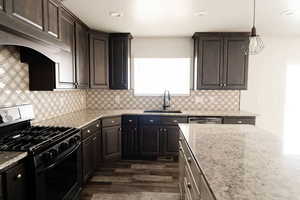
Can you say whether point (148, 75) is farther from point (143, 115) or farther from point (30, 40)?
point (30, 40)

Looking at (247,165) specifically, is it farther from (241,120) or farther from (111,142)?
(111,142)

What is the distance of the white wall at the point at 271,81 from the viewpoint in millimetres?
3871

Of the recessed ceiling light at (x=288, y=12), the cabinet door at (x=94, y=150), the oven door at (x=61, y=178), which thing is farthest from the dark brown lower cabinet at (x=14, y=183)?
A: the recessed ceiling light at (x=288, y=12)

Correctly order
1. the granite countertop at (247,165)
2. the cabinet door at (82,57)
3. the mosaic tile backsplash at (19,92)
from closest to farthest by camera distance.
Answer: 1. the granite countertop at (247,165)
2. the mosaic tile backsplash at (19,92)
3. the cabinet door at (82,57)

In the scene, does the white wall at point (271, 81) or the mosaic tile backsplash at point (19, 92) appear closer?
the mosaic tile backsplash at point (19, 92)

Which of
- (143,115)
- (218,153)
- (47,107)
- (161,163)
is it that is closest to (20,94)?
(47,107)

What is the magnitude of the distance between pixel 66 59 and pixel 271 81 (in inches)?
152

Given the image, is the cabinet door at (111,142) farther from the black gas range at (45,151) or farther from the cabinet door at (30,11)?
the cabinet door at (30,11)

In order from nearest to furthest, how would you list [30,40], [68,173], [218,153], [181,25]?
[218,153] < [30,40] < [68,173] < [181,25]

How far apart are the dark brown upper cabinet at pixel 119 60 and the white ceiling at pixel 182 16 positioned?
18 centimetres

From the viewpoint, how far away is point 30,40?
1632mm

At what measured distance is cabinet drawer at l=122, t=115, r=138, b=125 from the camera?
3482 mm

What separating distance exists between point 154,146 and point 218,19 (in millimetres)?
2383

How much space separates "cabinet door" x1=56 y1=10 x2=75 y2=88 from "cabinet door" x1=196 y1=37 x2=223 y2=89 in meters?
2.21
